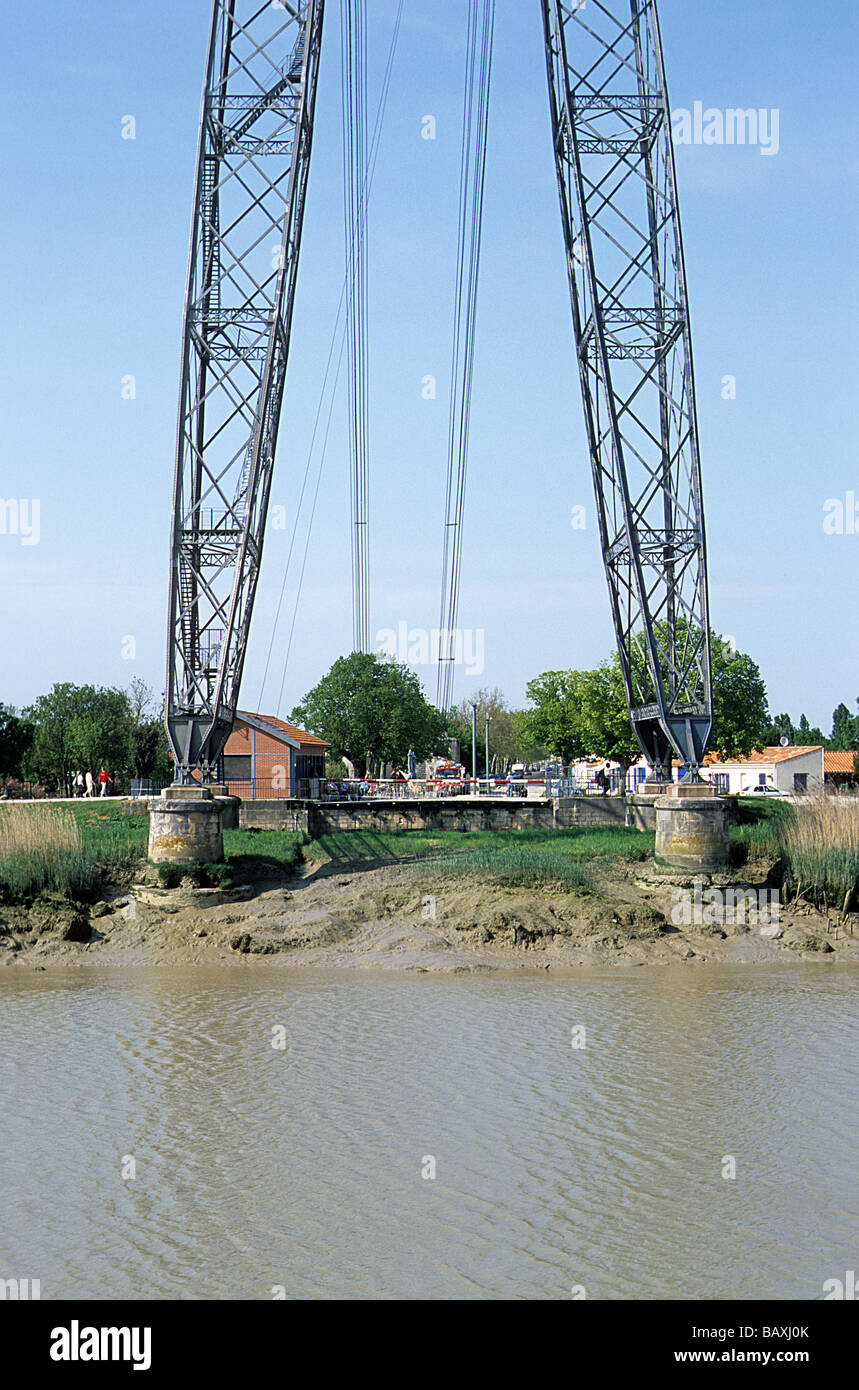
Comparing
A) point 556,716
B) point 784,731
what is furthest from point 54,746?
point 784,731

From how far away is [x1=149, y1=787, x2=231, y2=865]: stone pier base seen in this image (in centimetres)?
2075

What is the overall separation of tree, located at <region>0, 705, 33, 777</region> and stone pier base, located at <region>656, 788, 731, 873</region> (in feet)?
132

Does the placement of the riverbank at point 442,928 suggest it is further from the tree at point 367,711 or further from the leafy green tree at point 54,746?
the leafy green tree at point 54,746

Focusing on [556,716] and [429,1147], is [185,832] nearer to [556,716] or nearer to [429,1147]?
[429,1147]

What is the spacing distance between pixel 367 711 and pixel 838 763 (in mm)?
35409

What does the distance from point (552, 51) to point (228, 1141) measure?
24538 millimetres

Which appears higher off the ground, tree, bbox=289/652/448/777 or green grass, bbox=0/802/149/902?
tree, bbox=289/652/448/777

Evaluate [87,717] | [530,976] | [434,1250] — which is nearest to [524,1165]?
[434,1250]

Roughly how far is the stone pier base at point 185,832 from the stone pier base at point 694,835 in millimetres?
8128

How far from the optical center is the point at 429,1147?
29.1ft

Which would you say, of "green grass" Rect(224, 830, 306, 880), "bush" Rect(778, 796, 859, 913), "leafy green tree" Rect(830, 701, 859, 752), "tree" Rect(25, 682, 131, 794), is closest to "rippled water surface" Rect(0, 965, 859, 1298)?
"bush" Rect(778, 796, 859, 913)

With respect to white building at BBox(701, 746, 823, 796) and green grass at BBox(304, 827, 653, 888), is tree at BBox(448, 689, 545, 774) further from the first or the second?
green grass at BBox(304, 827, 653, 888)

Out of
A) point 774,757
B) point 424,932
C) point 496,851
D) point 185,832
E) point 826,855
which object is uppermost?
point 774,757

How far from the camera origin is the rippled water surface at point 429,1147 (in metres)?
6.80
